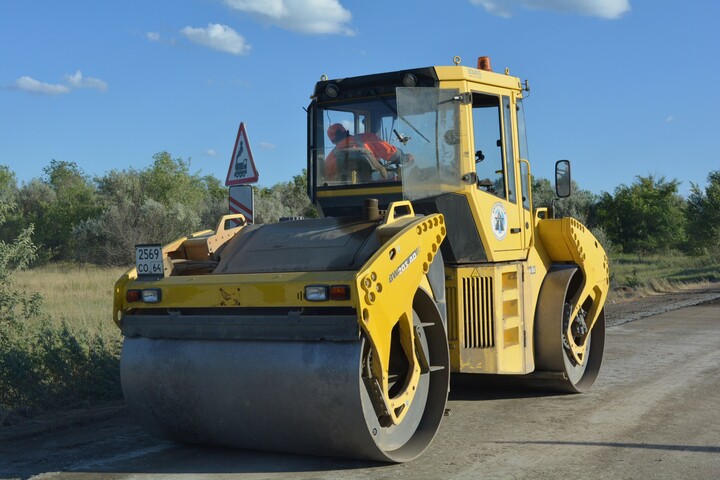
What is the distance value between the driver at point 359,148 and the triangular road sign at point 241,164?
6.29 feet

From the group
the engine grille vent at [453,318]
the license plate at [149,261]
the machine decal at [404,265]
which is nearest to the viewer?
the machine decal at [404,265]

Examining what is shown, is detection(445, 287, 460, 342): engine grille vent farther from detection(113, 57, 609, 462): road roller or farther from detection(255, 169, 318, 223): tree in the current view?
detection(255, 169, 318, 223): tree

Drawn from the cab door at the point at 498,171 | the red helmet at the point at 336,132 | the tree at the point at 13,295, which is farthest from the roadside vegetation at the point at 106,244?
the red helmet at the point at 336,132

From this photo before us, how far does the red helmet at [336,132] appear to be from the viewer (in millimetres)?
7508

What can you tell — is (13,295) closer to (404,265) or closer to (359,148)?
(359,148)

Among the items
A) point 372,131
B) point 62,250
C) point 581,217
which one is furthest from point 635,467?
point 581,217

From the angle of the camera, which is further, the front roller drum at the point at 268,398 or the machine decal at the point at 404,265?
the machine decal at the point at 404,265

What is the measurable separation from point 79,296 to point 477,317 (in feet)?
39.8

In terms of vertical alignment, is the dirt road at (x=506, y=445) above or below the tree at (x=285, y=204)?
below

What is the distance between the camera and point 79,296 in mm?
17125

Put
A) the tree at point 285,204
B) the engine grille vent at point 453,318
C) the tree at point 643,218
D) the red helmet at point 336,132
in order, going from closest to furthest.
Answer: the engine grille vent at point 453,318, the red helmet at point 336,132, the tree at point 285,204, the tree at point 643,218

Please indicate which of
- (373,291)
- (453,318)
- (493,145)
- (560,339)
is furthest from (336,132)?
(560,339)

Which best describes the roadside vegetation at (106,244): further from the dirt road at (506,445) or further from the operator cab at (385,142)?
the operator cab at (385,142)

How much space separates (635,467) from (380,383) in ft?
5.97
